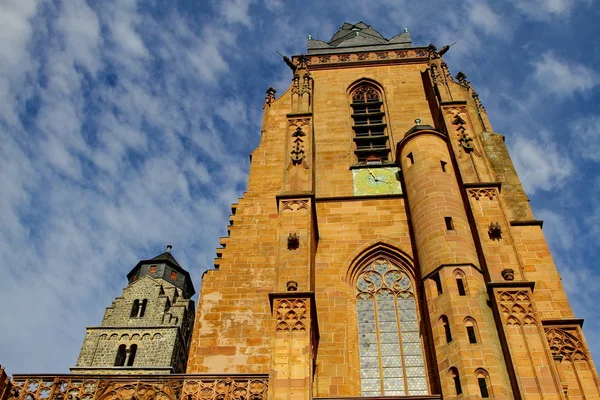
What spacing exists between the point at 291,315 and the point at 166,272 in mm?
35254

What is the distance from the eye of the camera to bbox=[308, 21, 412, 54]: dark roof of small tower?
85.4ft

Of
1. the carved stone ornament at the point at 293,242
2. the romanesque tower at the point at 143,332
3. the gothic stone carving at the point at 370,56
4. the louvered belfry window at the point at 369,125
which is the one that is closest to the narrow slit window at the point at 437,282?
the carved stone ornament at the point at 293,242

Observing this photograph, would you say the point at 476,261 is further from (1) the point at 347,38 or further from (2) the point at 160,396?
(1) the point at 347,38

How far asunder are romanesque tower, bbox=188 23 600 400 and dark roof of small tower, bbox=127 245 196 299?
27.4 m

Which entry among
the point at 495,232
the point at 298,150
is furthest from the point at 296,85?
the point at 495,232

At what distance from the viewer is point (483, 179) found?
48.8ft

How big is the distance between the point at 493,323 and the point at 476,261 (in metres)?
1.79

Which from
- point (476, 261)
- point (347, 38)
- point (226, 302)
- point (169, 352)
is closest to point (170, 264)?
point (169, 352)

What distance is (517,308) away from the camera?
446 inches

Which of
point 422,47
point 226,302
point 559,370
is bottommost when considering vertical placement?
point 559,370

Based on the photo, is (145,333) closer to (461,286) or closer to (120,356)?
(120,356)

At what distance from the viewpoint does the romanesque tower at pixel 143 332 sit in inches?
1414

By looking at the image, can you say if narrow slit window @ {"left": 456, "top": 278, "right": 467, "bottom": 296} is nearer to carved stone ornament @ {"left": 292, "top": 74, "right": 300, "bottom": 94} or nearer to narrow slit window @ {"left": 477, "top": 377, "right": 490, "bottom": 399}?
narrow slit window @ {"left": 477, "top": 377, "right": 490, "bottom": 399}

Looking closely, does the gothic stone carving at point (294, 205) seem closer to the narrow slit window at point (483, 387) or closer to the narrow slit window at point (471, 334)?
the narrow slit window at point (471, 334)
